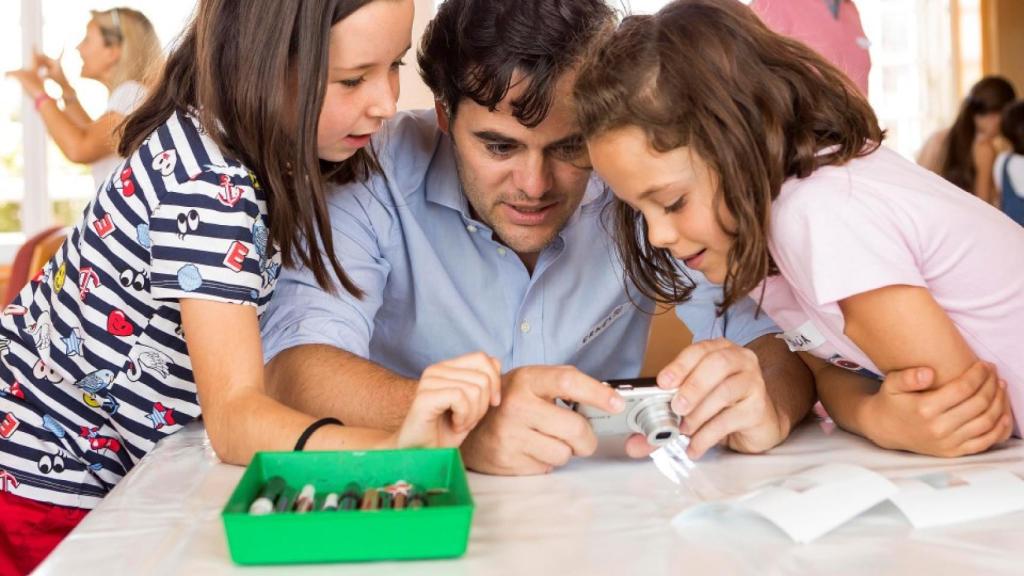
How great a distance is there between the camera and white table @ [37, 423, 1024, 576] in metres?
0.78

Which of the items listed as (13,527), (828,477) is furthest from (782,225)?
(13,527)

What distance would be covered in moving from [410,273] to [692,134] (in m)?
0.58

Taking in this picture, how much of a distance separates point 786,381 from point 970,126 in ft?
16.3

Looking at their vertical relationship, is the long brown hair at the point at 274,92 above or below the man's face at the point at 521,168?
above

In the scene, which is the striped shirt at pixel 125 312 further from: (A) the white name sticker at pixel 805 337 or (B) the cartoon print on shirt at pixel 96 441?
(A) the white name sticker at pixel 805 337

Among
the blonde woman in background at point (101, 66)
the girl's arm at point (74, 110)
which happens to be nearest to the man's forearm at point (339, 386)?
the blonde woman in background at point (101, 66)

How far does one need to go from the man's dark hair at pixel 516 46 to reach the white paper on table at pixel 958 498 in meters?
0.72

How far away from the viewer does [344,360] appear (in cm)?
132

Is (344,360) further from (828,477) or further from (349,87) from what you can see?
(828,477)

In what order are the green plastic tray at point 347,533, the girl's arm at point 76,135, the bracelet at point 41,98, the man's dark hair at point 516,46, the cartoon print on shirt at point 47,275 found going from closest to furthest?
the green plastic tray at point 347,533 < the cartoon print on shirt at point 47,275 < the man's dark hair at point 516,46 < the girl's arm at point 76,135 < the bracelet at point 41,98

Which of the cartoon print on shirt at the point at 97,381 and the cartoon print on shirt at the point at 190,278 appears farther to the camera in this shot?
the cartoon print on shirt at the point at 97,381

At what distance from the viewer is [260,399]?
109 cm

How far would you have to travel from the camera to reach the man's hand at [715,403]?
3.55 feet

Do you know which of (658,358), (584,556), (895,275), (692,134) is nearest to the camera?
(584,556)
